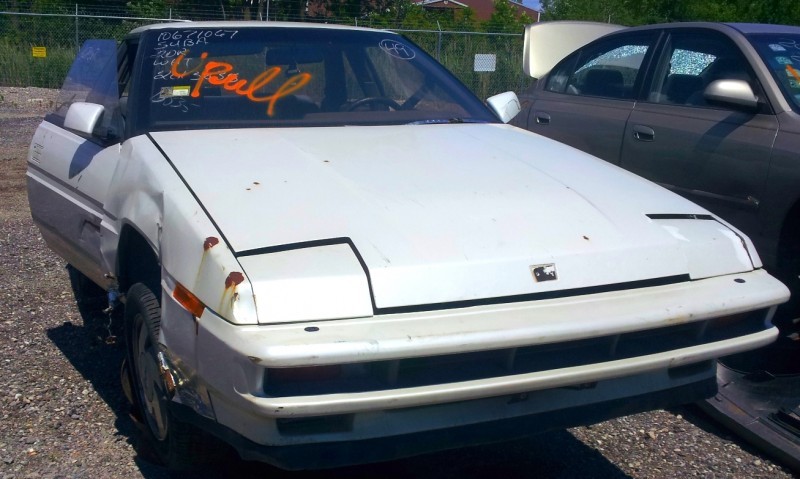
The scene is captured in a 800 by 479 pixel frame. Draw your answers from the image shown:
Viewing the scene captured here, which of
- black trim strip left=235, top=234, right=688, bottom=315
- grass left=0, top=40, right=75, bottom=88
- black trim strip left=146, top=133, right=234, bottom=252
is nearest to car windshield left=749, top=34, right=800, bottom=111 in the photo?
black trim strip left=235, top=234, right=688, bottom=315

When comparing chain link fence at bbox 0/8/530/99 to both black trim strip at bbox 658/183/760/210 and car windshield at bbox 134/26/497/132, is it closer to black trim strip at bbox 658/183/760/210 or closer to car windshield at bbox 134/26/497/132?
black trim strip at bbox 658/183/760/210

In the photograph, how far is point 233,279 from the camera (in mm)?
2596

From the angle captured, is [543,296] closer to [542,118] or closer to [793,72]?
[793,72]

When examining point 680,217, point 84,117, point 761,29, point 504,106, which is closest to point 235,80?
point 84,117

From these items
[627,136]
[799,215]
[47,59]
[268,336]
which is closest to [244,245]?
[268,336]

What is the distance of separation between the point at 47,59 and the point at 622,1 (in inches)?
554

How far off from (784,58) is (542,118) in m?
1.72

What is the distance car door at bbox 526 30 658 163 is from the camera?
5.80 m

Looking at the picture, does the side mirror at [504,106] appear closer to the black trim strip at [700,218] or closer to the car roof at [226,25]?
the car roof at [226,25]

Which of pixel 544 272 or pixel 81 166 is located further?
pixel 81 166

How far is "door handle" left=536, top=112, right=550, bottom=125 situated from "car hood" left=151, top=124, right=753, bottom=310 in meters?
2.57

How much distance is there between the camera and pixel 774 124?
477cm

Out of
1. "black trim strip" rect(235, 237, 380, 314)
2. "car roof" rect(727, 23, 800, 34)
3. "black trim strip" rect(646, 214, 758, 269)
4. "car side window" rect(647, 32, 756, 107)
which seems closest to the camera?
"black trim strip" rect(235, 237, 380, 314)

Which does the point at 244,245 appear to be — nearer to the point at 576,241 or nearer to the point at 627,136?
A: the point at 576,241
